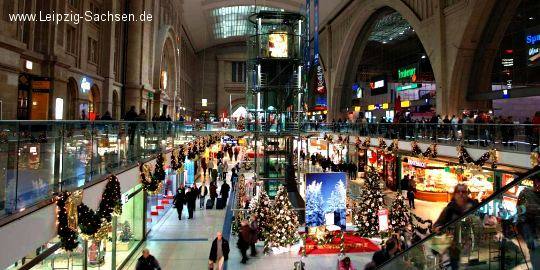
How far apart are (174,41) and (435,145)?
→ 26791 mm

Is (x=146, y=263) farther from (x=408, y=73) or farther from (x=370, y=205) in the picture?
(x=408, y=73)

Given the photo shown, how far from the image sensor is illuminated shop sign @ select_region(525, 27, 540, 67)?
58.1 ft

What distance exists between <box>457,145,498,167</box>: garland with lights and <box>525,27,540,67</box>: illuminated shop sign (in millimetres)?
9714

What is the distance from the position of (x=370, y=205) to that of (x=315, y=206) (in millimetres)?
2377

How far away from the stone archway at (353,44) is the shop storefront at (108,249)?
69.9 feet

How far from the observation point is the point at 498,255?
13.1ft

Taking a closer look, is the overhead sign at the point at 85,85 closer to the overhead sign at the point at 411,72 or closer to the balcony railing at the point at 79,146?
the balcony railing at the point at 79,146

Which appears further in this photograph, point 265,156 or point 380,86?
point 380,86

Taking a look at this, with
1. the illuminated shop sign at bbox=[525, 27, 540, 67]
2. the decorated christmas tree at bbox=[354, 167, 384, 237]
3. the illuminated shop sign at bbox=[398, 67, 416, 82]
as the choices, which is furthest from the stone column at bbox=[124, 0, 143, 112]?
the illuminated shop sign at bbox=[525, 27, 540, 67]

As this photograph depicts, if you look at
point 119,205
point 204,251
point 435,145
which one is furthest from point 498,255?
point 435,145

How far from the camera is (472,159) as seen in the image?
11719 millimetres

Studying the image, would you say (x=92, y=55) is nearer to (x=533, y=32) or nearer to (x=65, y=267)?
(x=65, y=267)

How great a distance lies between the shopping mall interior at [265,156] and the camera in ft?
14.9

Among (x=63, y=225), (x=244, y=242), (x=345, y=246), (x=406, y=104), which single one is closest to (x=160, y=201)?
(x=244, y=242)
